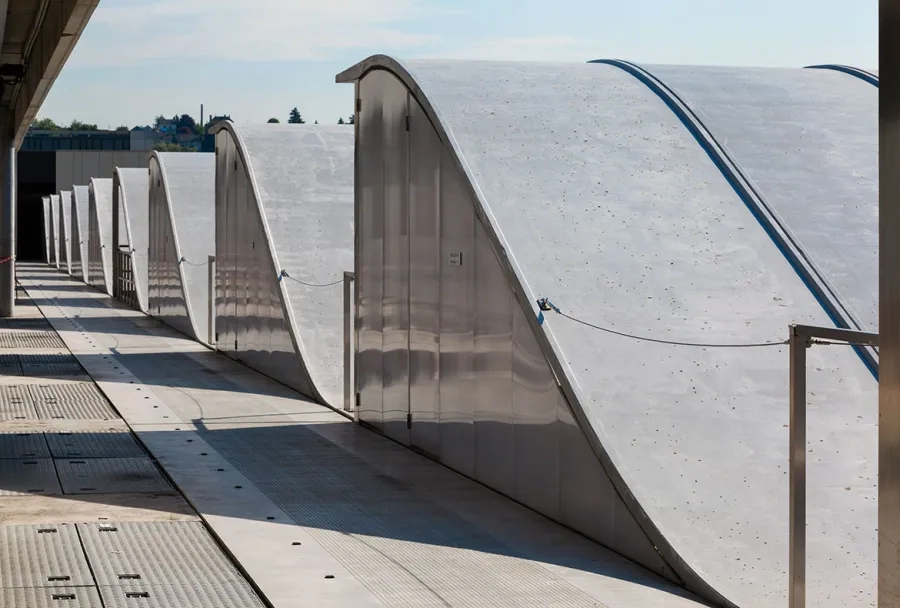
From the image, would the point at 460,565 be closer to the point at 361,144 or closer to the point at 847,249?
the point at 847,249

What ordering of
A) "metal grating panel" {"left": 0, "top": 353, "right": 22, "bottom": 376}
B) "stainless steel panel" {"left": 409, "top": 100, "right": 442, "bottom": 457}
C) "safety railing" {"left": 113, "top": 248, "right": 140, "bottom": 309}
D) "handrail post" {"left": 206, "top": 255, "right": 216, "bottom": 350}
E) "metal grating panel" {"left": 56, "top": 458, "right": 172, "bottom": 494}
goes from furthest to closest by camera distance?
"safety railing" {"left": 113, "top": 248, "right": 140, "bottom": 309} < "handrail post" {"left": 206, "top": 255, "right": 216, "bottom": 350} < "metal grating panel" {"left": 0, "top": 353, "right": 22, "bottom": 376} < "stainless steel panel" {"left": 409, "top": 100, "right": 442, "bottom": 457} < "metal grating panel" {"left": 56, "top": 458, "right": 172, "bottom": 494}

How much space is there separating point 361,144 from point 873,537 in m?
7.44

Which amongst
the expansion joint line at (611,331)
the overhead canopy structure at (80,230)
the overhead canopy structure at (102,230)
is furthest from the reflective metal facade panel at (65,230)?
the expansion joint line at (611,331)

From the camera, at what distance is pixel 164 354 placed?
65.5 feet

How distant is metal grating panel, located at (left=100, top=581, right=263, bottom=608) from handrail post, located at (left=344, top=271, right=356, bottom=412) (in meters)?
6.85

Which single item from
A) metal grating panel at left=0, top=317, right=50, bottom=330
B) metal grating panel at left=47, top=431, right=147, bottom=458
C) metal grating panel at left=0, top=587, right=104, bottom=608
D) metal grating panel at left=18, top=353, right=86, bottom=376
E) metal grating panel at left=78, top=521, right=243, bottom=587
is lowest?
metal grating panel at left=0, top=317, right=50, bottom=330

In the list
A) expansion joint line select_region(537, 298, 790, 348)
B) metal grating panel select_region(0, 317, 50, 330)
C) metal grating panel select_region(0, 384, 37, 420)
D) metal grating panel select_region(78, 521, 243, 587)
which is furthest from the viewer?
metal grating panel select_region(0, 317, 50, 330)

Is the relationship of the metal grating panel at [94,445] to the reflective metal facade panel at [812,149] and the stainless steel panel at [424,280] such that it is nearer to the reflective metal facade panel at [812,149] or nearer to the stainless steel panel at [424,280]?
the stainless steel panel at [424,280]

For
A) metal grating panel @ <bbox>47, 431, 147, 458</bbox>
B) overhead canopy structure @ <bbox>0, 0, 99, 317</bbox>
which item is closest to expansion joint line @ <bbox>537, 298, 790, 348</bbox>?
metal grating panel @ <bbox>47, 431, 147, 458</bbox>

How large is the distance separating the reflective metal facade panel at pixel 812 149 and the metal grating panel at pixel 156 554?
435 cm

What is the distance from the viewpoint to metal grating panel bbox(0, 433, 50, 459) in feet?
35.5

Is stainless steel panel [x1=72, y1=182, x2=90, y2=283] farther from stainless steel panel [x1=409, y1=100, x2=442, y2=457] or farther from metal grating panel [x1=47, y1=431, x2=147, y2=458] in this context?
stainless steel panel [x1=409, y1=100, x2=442, y2=457]

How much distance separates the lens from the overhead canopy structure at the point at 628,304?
24.1 feet

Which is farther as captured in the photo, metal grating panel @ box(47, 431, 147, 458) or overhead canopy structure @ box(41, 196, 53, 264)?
overhead canopy structure @ box(41, 196, 53, 264)
